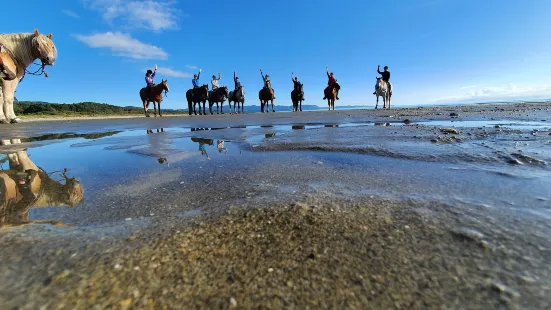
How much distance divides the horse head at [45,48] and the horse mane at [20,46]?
109mm

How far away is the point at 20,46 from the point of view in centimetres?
965

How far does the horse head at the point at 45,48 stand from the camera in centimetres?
964

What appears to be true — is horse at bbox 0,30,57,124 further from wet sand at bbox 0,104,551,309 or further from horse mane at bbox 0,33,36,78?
wet sand at bbox 0,104,551,309

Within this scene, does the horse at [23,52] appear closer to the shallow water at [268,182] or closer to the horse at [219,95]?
the shallow water at [268,182]

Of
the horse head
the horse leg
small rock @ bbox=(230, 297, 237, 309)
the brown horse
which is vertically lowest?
small rock @ bbox=(230, 297, 237, 309)

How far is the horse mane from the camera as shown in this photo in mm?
9461

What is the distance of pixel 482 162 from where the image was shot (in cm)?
251

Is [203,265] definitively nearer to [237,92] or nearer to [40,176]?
[40,176]

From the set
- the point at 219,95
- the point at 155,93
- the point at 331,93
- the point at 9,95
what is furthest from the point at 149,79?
the point at 331,93

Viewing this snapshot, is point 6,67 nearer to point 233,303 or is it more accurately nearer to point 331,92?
point 233,303

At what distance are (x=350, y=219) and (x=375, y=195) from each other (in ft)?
1.50

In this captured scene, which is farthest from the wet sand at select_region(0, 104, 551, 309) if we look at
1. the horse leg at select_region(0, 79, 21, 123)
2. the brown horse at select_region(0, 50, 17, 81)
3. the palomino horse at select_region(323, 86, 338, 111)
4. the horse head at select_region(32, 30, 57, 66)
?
the palomino horse at select_region(323, 86, 338, 111)

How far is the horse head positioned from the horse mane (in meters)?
0.11

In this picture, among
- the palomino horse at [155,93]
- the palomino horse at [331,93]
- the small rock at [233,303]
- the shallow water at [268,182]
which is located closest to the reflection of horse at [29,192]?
the shallow water at [268,182]
